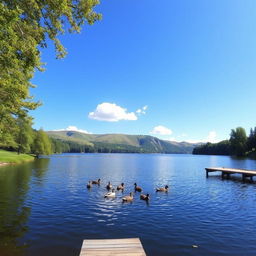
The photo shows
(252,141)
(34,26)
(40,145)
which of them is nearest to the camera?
(34,26)

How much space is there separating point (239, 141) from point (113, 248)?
590 ft

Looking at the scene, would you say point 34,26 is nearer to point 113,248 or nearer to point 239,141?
point 113,248

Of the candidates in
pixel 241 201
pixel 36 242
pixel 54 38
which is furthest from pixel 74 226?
pixel 241 201

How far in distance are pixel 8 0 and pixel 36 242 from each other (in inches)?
577

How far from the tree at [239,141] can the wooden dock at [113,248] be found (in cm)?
17563

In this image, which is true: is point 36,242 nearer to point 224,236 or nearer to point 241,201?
point 224,236

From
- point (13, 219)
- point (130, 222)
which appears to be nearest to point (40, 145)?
point (13, 219)

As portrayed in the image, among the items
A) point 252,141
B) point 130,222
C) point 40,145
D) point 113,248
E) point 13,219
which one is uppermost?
point 252,141

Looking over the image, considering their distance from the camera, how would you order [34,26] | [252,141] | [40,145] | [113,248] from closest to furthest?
[113,248], [34,26], [40,145], [252,141]

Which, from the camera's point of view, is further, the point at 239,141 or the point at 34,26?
the point at 239,141

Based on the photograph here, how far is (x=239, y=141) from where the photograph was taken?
17250cm

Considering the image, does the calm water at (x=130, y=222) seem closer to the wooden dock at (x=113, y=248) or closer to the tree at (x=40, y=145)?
the wooden dock at (x=113, y=248)

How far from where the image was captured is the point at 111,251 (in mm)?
11062

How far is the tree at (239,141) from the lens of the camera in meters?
169
